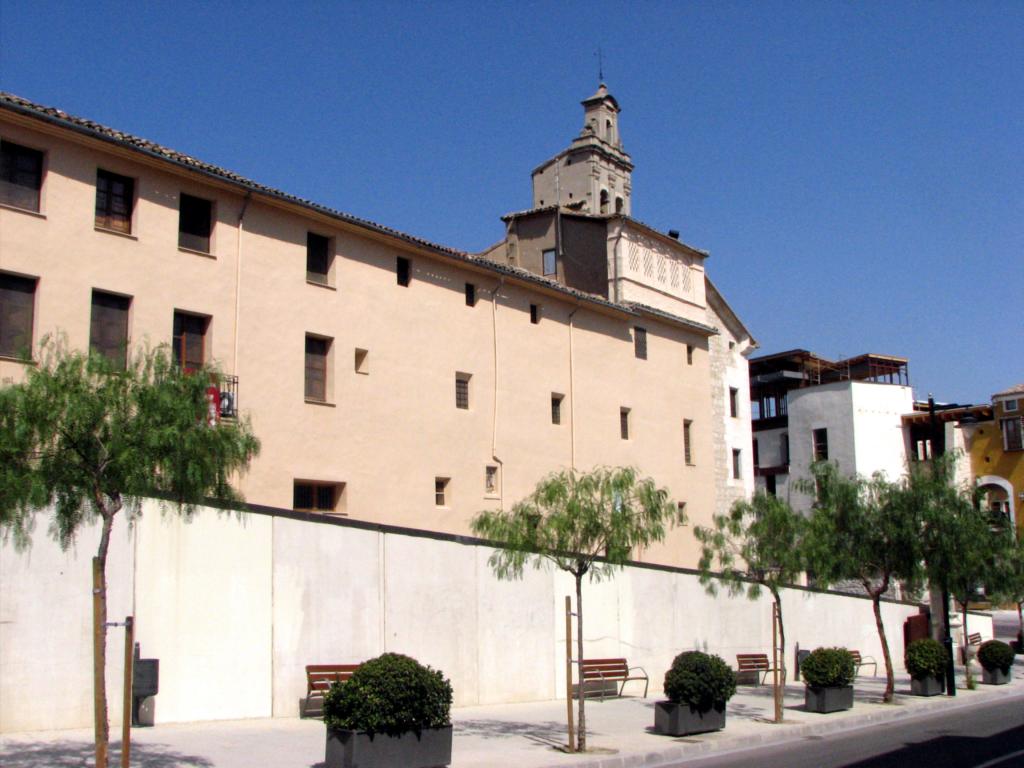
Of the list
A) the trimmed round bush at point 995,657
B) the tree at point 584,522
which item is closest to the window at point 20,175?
the tree at point 584,522

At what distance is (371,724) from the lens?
12.8 meters

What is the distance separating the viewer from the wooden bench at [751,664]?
29141 mm

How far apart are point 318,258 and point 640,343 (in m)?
14.3

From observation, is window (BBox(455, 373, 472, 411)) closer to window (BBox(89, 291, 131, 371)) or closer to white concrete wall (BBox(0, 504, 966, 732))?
white concrete wall (BBox(0, 504, 966, 732))

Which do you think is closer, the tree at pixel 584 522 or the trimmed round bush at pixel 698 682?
the tree at pixel 584 522

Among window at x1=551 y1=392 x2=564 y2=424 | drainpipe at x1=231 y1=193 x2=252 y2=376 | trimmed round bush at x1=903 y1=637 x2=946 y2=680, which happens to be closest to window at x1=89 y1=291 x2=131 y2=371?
drainpipe at x1=231 y1=193 x2=252 y2=376

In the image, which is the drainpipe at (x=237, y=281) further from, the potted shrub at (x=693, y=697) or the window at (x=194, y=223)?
the potted shrub at (x=693, y=697)

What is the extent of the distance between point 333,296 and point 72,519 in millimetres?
16562

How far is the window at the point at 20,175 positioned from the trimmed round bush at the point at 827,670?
1873 cm

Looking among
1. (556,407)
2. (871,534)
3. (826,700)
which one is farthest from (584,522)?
(556,407)

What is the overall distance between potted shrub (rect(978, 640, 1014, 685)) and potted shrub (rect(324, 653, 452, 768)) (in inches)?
876

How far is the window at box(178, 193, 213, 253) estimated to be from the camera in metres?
24.5

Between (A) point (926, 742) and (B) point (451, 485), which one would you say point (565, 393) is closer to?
(B) point (451, 485)

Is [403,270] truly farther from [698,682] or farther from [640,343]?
[698,682]
